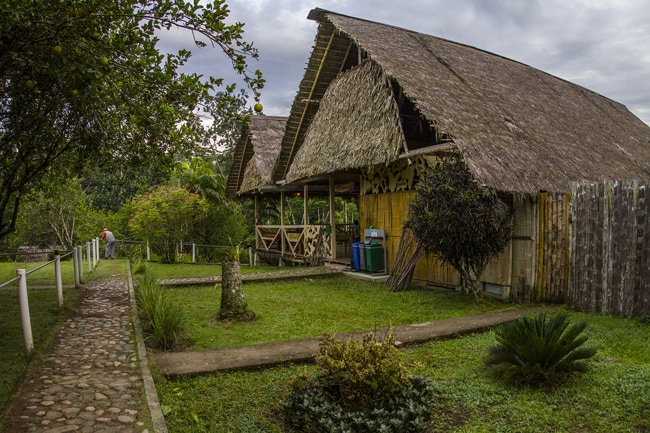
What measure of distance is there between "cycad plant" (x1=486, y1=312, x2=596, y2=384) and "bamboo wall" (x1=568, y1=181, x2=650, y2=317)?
283 cm

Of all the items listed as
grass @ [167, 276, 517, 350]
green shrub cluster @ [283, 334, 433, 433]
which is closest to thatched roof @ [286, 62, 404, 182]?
grass @ [167, 276, 517, 350]

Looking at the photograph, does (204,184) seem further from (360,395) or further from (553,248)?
(360,395)

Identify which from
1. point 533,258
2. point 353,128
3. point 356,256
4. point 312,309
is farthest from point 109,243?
point 533,258

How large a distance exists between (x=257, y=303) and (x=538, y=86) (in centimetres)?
1114

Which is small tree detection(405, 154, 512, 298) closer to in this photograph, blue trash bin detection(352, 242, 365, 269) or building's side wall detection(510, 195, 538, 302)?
building's side wall detection(510, 195, 538, 302)

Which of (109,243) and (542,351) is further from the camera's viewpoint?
(109,243)

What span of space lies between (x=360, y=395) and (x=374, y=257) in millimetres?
8263

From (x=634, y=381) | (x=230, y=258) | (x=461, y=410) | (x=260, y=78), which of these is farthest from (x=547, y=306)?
(x=260, y=78)

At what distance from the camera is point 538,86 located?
1455 centimetres

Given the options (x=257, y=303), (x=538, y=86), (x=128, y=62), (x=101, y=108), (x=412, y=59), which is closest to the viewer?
(x=128, y=62)

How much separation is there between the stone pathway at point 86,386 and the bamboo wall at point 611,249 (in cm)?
627

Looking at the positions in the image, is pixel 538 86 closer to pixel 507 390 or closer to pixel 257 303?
pixel 257 303

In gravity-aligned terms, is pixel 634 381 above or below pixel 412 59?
below

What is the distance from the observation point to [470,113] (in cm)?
946
